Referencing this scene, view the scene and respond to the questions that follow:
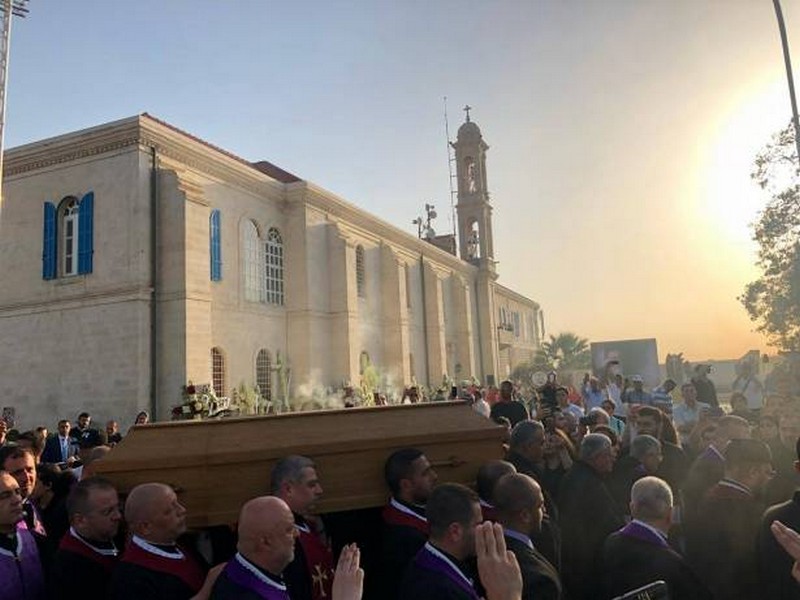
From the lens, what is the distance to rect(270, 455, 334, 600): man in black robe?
123 inches

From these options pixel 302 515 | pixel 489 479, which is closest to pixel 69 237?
pixel 302 515

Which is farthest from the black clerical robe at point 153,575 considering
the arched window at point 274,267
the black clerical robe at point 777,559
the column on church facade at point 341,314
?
the column on church facade at point 341,314

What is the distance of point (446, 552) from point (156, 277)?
52.9 ft

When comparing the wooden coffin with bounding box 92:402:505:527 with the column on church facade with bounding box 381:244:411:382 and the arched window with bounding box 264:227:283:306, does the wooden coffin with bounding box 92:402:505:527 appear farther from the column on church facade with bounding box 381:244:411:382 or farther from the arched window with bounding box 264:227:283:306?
the column on church facade with bounding box 381:244:411:382

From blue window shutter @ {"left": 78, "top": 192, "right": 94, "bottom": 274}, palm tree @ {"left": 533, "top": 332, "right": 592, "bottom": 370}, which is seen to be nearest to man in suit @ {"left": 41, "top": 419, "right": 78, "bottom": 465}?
blue window shutter @ {"left": 78, "top": 192, "right": 94, "bottom": 274}

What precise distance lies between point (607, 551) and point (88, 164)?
18199 millimetres

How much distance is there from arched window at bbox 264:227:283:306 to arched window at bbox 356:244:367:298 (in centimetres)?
554

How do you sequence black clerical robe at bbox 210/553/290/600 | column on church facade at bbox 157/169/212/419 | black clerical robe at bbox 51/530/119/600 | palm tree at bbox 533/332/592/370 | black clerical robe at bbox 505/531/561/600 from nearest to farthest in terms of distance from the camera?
black clerical robe at bbox 210/553/290/600 < black clerical robe at bbox 505/531/561/600 < black clerical robe at bbox 51/530/119/600 < column on church facade at bbox 157/169/212/419 < palm tree at bbox 533/332/592/370

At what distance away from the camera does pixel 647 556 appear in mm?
2971

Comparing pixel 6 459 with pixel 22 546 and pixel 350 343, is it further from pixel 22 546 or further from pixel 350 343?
pixel 350 343

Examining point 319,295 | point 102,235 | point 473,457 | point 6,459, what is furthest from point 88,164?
point 473,457

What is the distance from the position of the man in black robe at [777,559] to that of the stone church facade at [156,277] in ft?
49.9

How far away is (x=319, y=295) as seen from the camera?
23.6 meters

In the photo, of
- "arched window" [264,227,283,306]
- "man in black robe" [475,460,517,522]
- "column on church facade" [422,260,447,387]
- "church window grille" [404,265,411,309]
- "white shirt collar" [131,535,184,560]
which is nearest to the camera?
"white shirt collar" [131,535,184,560]
